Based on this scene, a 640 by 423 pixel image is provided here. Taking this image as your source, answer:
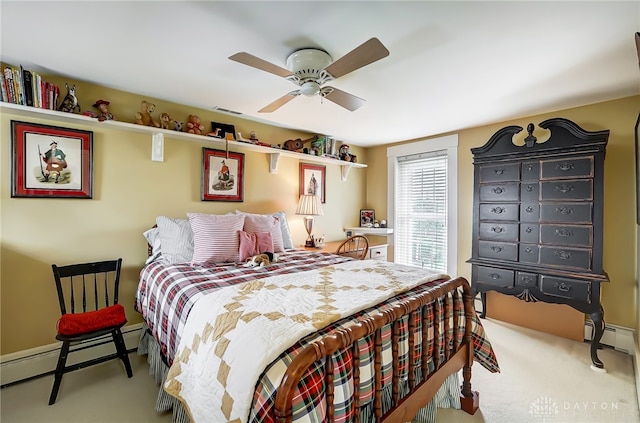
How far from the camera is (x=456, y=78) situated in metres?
2.17

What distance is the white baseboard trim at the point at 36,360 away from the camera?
6.68 ft

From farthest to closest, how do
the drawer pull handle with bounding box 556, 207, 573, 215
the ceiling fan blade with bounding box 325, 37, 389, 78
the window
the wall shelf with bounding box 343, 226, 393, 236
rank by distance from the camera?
the wall shelf with bounding box 343, 226, 393, 236 < the window < the drawer pull handle with bounding box 556, 207, 573, 215 < the ceiling fan blade with bounding box 325, 37, 389, 78

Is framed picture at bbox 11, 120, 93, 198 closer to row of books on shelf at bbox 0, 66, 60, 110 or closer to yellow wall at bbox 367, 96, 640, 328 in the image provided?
row of books on shelf at bbox 0, 66, 60, 110

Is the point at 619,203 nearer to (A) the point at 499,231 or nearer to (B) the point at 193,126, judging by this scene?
(A) the point at 499,231

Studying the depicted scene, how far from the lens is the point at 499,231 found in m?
2.89

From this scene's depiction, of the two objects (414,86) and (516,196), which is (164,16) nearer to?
(414,86)

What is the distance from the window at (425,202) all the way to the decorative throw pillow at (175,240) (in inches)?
117

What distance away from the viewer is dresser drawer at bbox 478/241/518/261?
9.19 feet

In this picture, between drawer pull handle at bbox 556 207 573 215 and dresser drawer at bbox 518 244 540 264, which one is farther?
dresser drawer at bbox 518 244 540 264

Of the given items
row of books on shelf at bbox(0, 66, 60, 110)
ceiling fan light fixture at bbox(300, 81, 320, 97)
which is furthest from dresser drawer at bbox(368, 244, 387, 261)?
row of books on shelf at bbox(0, 66, 60, 110)

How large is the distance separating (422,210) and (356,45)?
2.82 m

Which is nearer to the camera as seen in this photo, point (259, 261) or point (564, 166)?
point (259, 261)

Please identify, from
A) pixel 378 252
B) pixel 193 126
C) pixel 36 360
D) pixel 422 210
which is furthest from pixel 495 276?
pixel 36 360

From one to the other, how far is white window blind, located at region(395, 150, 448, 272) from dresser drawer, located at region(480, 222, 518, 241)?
80cm
